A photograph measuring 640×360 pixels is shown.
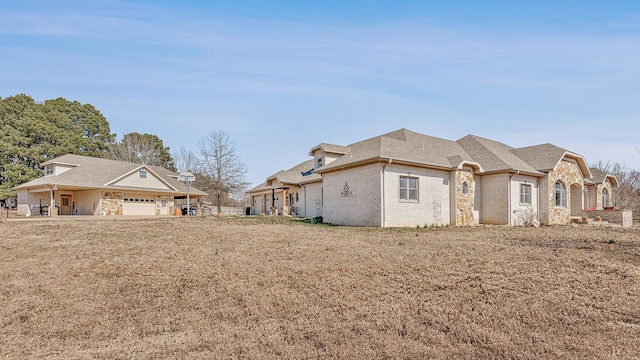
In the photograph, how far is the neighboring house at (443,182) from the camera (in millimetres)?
17266

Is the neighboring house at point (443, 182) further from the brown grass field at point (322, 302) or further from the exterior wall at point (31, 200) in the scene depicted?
the exterior wall at point (31, 200)

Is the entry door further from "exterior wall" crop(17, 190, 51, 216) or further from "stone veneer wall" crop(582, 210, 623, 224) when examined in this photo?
"stone veneer wall" crop(582, 210, 623, 224)

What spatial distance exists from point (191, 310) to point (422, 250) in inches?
239

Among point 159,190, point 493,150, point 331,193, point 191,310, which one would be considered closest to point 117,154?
point 159,190

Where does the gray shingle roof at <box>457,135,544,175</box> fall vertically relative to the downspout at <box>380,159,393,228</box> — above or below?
above

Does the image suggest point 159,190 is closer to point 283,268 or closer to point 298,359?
point 283,268

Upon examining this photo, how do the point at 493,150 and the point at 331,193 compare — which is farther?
the point at 493,150

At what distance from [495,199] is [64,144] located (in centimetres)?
4668

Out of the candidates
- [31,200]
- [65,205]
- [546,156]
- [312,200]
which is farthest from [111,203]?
[546,156]

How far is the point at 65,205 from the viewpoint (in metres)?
28.6

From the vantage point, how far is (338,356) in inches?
161

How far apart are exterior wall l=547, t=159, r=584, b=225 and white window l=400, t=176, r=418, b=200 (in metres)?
9.45

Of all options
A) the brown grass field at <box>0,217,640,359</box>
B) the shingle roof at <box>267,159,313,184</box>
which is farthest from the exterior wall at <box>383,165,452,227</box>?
the shingle roof at <box>267,159,313,184</box>

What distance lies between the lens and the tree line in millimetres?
38750
